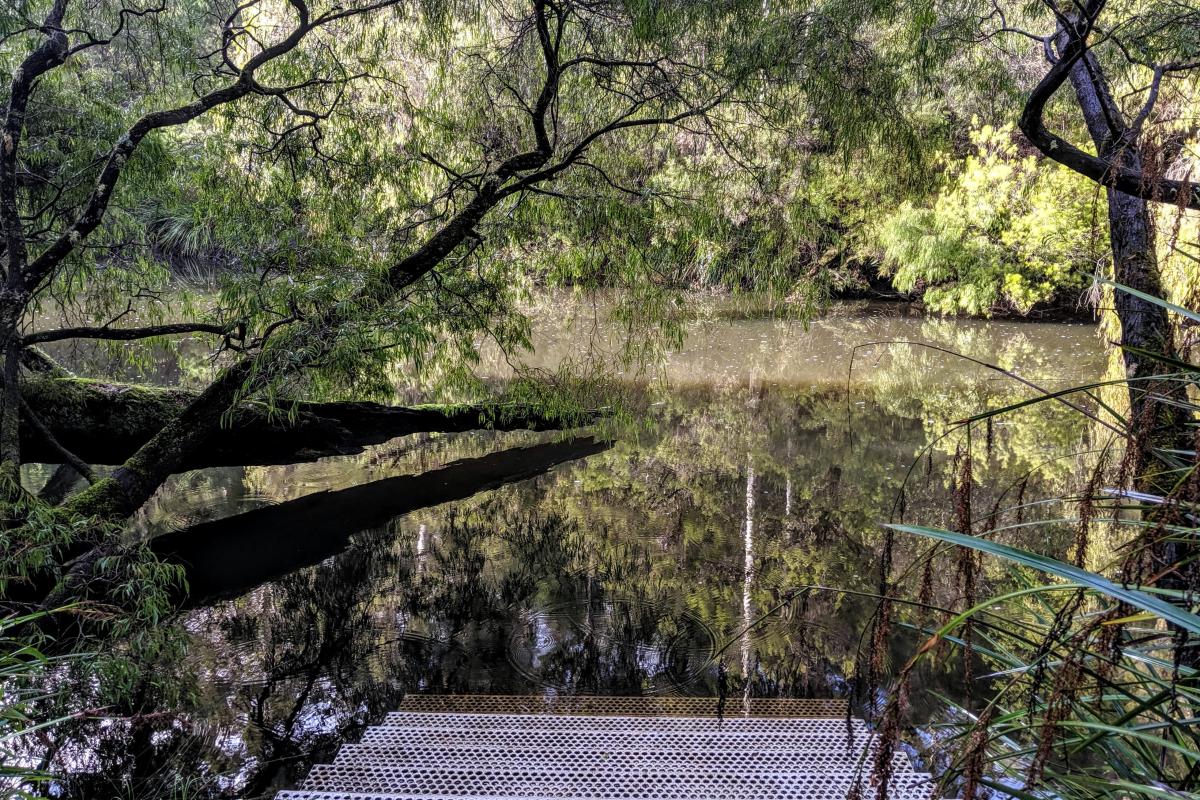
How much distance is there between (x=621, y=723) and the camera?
110 inches

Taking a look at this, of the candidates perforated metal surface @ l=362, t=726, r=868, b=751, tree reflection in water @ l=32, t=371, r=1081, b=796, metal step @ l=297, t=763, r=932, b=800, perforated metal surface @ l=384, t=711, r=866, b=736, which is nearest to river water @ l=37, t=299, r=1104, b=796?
tree reflection in water @ l=32, t=371, r=1081, b=796

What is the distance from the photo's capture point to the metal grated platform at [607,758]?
6.23 feet

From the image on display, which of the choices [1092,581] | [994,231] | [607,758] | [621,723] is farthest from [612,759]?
[994,231]

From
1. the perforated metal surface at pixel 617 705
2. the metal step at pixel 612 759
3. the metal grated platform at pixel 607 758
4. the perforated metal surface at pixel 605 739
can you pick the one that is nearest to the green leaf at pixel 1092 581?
the metal grated platform at pixel 607 758

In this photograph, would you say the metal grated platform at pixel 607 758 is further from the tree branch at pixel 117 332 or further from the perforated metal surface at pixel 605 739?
the tree branch at pixel 117 332

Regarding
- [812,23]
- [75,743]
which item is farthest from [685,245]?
[75,743]

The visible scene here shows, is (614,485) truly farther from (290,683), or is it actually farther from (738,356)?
(738,356)

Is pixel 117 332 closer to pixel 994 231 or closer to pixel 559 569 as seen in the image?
pixel 559 569

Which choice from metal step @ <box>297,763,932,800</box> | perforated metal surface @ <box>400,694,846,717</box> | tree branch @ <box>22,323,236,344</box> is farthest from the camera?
tree branch @ <box>22,323,236,344</box>

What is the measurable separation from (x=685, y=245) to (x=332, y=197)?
2071 mm

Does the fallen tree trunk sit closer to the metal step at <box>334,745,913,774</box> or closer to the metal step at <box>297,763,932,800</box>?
the metal step at <box>334,745,913,774</box>

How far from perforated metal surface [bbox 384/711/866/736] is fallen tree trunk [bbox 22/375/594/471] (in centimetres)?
189

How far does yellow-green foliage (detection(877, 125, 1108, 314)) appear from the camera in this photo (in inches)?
384

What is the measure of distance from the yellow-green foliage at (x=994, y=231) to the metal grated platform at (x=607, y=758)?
899 centimetres
